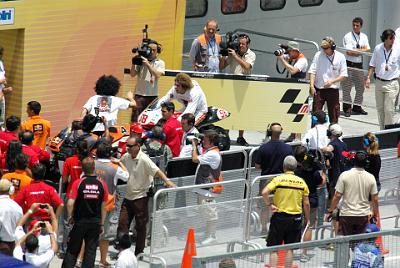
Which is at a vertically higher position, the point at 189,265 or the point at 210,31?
the point at 210,31

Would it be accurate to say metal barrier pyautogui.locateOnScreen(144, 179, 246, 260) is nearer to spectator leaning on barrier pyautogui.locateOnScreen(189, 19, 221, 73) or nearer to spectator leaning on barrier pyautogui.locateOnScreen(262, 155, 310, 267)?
spectator leaning on barrier pyautogui.locateOnScreen(262, 155, 310, 267)

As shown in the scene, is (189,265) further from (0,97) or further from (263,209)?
(0,97)

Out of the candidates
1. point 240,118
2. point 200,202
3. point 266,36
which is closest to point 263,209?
point 200,202

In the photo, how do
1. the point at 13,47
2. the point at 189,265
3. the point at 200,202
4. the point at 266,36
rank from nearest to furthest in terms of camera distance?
1. the point at 189,265
2. the point at 200,202
3. the point at 13,47
4. the point at 266,36

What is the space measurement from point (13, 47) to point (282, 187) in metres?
5.93

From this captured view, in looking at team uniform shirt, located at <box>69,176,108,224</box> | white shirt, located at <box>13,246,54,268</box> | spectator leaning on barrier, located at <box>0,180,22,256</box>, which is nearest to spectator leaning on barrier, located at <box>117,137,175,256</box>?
team uniform shirt, located at <box>69,176,108,224</box>

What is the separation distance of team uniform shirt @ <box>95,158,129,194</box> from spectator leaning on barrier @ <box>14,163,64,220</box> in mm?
933

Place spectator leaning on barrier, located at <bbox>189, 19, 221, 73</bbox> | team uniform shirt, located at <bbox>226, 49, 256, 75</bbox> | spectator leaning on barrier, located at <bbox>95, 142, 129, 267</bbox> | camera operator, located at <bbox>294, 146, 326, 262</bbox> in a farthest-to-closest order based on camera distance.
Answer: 1. team uniform shirt, located at <bbox>226, 49, 256, 75</bbox>
2. spectator leaning on barrier, located at <bbox>189, 19, 221, 73</bbox>
3. camera operator, located at <bbox>294, 146, 326, 262</bbox>
4. spectator leaning on barrier, located at <bbox>95, 142, 129, 267</bbox>

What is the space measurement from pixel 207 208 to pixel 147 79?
4.33 meters

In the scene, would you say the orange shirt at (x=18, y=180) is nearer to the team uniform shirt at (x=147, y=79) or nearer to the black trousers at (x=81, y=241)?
the black trousers at (x=81, y=241)

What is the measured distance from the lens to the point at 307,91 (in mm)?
21234

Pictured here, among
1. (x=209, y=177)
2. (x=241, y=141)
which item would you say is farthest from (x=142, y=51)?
(x=209, y=177)

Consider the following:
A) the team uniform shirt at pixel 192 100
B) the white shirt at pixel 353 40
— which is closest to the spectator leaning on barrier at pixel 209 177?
the team uniform shirt at pixel 192 100

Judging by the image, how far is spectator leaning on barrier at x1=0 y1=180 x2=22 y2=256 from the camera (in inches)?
589
